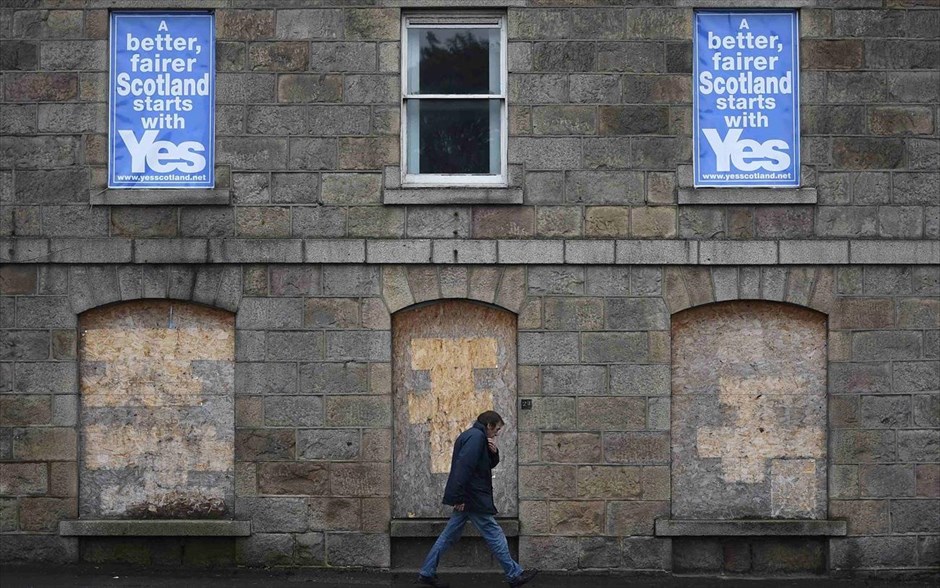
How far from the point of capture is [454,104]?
11.6 meters

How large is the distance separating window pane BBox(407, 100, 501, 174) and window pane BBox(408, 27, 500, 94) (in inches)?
6.3

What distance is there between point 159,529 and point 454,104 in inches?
195

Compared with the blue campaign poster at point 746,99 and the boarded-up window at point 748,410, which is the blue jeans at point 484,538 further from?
the blue campaign poster at point 746,99

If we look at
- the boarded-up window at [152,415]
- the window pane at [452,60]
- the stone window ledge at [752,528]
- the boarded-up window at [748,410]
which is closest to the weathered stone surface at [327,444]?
the boarded-up window at [152,415]

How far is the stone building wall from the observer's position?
11320mm

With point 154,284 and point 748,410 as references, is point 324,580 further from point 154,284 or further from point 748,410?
point 748,410

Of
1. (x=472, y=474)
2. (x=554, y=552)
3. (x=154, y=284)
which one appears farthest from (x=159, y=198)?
(x=554, y=552)

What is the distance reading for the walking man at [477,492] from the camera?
10234 mm

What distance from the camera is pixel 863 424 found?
11352 millimetres

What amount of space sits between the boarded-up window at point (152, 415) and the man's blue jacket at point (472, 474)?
2.50 meters

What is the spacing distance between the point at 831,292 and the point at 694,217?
149 centimetres

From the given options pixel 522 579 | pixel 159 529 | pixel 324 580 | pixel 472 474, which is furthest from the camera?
pixel 159 529

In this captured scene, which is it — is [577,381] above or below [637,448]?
above

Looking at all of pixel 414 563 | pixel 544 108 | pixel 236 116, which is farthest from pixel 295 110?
pixel 414 563
